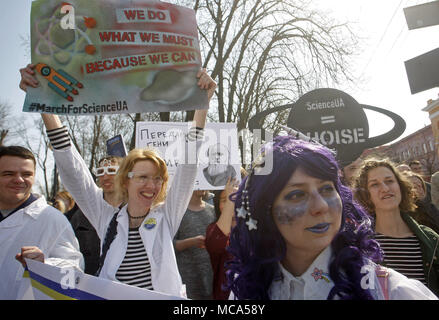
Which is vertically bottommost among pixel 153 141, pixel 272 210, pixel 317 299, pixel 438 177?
pixel 317 299

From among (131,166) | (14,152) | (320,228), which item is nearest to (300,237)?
(320,228)

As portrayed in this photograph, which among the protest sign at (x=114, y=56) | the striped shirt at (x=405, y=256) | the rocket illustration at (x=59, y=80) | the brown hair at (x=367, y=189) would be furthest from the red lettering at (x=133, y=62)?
the striped shirt at (x=405, y=256)

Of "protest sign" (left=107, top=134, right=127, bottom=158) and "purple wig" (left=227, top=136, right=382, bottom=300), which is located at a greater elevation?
"protest sign" (left=107, top=134, right=127, bottom=158)

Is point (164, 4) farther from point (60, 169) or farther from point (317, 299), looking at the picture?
point (317, 299)

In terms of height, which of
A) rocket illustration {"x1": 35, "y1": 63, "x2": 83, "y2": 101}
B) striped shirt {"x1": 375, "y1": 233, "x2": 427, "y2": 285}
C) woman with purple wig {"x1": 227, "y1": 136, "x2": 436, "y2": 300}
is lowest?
striped shirt {"x1": 375, "y1": 233, "x2": 427, "y2": 285}

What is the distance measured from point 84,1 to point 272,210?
5.65 feet

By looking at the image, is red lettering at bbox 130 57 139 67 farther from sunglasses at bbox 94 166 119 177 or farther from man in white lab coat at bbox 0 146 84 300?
sunglasses at bbox 94 166 119 177

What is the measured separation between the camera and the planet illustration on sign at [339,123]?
77.3 inches

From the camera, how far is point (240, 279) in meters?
1.18

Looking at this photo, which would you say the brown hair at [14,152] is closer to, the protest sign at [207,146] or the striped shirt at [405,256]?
the protest sign at [207,146]

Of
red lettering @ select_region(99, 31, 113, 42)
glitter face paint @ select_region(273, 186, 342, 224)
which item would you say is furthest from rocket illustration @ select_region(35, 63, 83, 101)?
glitter face paint @ select_region(273, 186, 342, 224)

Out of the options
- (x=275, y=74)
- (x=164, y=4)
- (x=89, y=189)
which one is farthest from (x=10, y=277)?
(x=275, y=74)

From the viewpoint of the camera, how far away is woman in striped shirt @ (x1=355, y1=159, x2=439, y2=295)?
209cm

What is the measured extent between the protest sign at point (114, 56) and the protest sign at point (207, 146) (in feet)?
6.91
